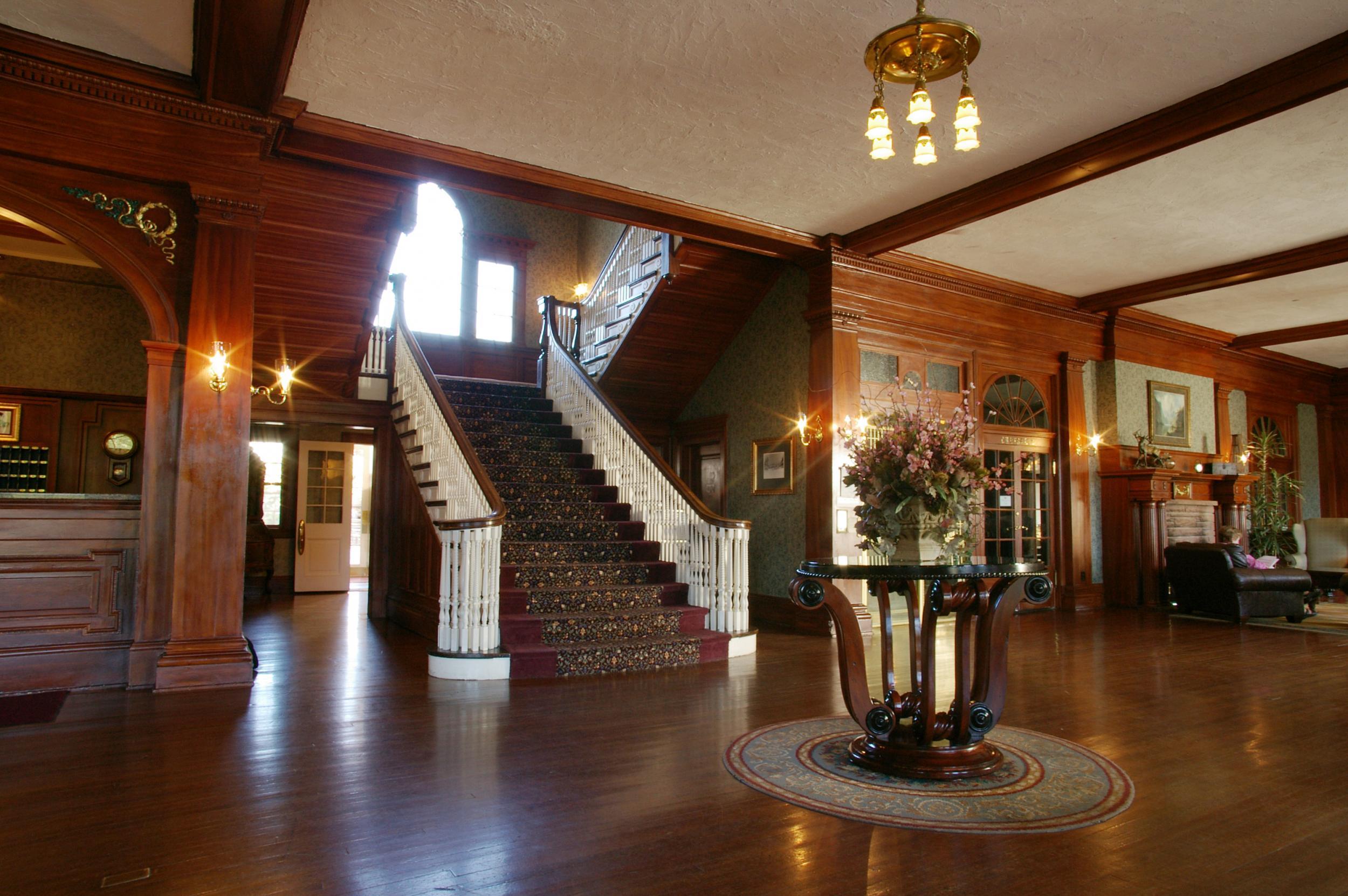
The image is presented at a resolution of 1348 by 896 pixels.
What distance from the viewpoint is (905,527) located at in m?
3.64

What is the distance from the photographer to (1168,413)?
10688 millimetres

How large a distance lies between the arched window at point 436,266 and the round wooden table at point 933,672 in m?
9.36

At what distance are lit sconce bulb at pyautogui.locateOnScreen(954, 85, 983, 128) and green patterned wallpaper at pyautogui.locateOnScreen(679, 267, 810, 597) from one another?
4.40 m

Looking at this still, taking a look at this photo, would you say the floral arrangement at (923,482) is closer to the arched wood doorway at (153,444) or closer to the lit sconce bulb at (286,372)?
the arched wood doorway at (153,444)

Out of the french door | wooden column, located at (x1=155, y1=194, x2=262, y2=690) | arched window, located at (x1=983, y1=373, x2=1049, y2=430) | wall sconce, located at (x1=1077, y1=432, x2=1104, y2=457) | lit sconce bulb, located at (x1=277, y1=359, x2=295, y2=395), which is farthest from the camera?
wall sconce, located at (x1=1077, y1=432, x2=1104, y2=457)

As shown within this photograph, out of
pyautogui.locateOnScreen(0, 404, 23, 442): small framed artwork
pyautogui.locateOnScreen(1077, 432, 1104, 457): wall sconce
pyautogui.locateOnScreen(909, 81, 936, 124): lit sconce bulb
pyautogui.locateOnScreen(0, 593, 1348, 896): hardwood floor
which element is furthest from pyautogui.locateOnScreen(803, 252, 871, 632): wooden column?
pyautogui.locateOnScreen(0, 404, 23, 442): small framed artwork

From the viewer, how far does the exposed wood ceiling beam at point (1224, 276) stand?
7.88 metres

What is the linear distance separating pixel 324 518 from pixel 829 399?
7.32 metres

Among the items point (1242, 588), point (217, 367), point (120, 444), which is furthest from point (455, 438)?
point (1242, 588)

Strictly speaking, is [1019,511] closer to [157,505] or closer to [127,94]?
[157,505]

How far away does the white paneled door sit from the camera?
11.2m

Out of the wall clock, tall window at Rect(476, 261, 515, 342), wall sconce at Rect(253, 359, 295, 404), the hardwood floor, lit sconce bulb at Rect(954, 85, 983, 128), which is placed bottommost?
the hardwood floor

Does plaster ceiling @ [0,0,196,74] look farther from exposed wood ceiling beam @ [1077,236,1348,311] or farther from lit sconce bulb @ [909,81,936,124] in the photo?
exposed wood ceiling beam @ [1077,236,1348,311]

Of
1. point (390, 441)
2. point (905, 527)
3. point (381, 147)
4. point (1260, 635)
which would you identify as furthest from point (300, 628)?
point (1260, 635)
